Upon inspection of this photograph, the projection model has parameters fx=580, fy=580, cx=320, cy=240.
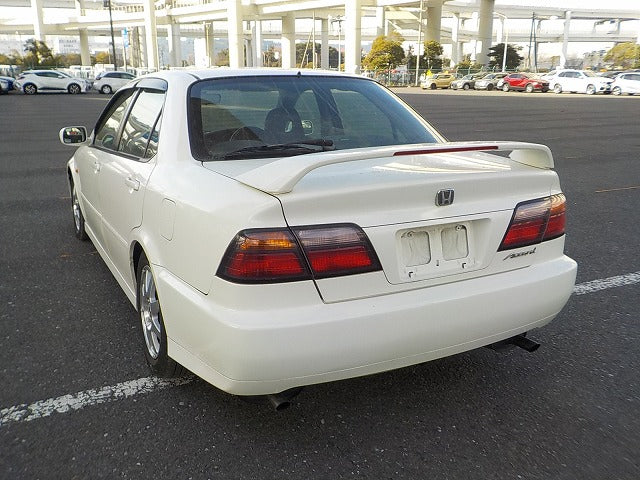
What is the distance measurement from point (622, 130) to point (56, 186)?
14.7 metres

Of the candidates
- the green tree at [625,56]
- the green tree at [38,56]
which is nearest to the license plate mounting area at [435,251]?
the green tree at [38,56]

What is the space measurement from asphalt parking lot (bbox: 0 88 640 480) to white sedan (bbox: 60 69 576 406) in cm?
30

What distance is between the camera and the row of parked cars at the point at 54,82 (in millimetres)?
37906

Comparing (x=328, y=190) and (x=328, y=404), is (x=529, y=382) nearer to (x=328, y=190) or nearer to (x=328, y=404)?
(x=328, y=404)

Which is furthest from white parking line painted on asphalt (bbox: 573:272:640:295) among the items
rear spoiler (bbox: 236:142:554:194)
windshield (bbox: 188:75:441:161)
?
rear spoiler (bbox: 236:142:554:194)

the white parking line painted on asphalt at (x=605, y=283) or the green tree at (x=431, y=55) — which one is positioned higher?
the green tree at (x=431, y=55)

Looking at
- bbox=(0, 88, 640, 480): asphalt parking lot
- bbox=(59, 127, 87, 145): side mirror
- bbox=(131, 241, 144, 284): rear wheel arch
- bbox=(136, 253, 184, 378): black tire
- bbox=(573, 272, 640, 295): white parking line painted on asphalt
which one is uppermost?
bbox=(59, 127, 87, 145): side mirror

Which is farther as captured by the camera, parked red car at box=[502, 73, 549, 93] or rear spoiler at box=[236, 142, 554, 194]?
parked red car at box=[502, 73, 549, 93]

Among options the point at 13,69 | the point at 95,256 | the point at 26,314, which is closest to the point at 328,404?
the point at 26,314

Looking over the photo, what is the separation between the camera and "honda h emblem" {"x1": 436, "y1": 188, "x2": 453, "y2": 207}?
7.77ft

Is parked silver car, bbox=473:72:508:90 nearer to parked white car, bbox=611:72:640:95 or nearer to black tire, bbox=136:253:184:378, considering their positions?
parked white car, bbox=611:72:640:95

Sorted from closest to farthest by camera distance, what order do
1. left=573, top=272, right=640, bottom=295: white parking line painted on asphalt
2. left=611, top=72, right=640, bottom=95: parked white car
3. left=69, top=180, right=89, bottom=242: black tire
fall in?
left=573, top=272, right=640, bottom=295: white parking line painted on asphalt, left=69, top=180, right=89, bottom=242: black tire, left=611, top=72, right=640, bottom=95: parked white car

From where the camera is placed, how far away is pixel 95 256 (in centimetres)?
502

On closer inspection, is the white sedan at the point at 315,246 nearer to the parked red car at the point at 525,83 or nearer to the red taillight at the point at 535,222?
the red taillight at the point at 535,222
